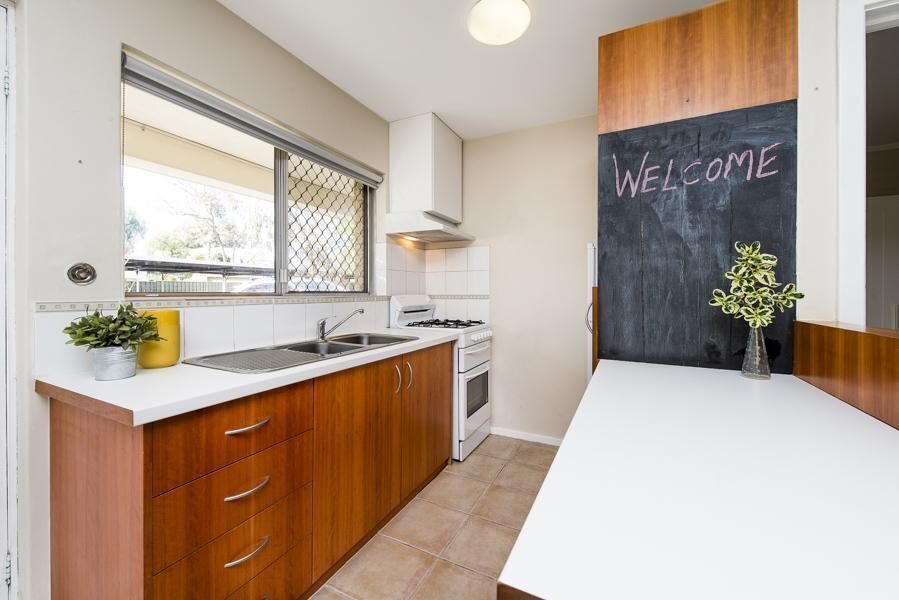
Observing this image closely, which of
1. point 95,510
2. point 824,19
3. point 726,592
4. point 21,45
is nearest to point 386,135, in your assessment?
point 21,45

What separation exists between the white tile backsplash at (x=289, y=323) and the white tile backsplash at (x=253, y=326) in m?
0.02

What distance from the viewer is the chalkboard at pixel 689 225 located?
1223 mm

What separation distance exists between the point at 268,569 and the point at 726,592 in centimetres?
140

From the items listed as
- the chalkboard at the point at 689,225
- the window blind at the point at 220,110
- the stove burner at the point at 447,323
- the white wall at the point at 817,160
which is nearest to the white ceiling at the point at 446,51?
the window blind at the point at 220,110

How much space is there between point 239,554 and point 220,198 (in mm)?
1565

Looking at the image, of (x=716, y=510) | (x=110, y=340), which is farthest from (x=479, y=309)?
(x=716, y=510)

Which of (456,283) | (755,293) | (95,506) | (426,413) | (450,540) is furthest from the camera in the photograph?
(456,283)

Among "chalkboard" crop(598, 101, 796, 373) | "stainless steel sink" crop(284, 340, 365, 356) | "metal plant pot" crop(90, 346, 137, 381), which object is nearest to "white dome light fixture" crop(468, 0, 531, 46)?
"chalkboard" crop(598, 101, 796, 373)

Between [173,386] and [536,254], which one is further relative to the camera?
[536,254]

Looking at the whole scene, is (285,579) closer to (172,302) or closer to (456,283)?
(172,302)

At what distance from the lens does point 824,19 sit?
1186mm

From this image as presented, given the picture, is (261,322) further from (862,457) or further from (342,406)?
(862,457)

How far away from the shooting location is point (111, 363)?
115 centimetres

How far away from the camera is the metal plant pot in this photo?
3.74 ft
